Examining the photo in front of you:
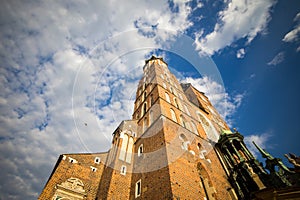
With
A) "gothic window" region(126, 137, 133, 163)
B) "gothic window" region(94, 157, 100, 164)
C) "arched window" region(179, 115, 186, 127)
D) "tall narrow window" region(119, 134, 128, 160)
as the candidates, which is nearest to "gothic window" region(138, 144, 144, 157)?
"gothic window" region(126, 137, 133, 163)

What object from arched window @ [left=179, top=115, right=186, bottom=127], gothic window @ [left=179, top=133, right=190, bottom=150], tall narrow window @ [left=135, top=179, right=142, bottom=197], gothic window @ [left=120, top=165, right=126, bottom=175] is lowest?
tall narrow window @ [left=135, top=179, right=142, bottom=197]

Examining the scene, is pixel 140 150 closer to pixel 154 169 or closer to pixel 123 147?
pixel 123 147

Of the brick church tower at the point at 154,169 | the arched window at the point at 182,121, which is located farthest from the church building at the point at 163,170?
the arched window at the point at 182,121

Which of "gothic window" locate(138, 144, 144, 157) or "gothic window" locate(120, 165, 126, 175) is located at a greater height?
"gothic window" locate(138, 144, 144, 157)

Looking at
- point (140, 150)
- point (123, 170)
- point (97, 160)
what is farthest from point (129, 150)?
point (97, 160)

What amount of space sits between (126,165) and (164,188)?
19.7ft

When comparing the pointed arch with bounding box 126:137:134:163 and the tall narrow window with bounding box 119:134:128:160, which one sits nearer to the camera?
the tall narrow window with bounding box 119:134:128:160

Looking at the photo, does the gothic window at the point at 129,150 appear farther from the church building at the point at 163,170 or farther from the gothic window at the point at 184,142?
the gothic window at the point at 184,142

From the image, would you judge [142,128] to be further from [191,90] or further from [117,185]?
[191,90]

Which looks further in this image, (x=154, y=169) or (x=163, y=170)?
(x=154, y=169)

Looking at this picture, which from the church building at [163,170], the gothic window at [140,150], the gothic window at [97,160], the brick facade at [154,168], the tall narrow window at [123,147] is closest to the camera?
the brick facade at [154,168]

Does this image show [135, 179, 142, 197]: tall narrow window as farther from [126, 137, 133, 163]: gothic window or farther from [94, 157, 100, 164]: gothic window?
[94, 157, 100, 164]: gothic window

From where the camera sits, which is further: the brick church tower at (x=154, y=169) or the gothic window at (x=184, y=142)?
the gothic window at (x=184, y=142)

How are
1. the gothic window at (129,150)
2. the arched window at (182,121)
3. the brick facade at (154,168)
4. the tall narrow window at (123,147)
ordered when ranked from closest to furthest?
the brick facade at (154,168) → the tall narrow window at (123,147) → the gothic window at (129,150) → the arched window at (182,121)
